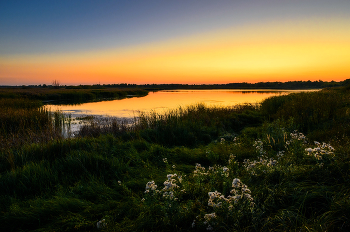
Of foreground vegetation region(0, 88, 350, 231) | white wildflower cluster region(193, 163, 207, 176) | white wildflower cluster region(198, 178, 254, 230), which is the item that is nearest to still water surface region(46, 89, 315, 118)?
foreground vegetation region(0, 88, 350, 231)

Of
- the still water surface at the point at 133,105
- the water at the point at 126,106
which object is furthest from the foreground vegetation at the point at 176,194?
the still water surface at the point at 133,105

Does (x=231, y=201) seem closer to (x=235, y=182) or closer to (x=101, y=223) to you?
(x=235, y=182)

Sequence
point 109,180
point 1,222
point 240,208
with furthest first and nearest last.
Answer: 1. point 109,180
2. point 1,222
3. point 240,208

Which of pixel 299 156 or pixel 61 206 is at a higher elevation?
pixel 299 156

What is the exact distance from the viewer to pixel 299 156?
5090 millimetres

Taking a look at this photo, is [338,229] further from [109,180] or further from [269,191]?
[109,180]

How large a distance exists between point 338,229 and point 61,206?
165 inches

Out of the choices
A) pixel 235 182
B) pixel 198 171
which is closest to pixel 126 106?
pixel 198 171

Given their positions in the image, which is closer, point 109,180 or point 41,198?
point 41,198

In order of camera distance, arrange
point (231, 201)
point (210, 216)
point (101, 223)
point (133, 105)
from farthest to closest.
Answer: point (133, 105)
point (101, 223)
point (231, 201)
point (210, 216)

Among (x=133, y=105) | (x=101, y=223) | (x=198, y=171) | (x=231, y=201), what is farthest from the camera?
(x=133, y=105)

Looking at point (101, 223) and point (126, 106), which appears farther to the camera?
point (126, 106)

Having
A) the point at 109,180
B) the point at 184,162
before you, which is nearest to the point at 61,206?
the point at 109,180

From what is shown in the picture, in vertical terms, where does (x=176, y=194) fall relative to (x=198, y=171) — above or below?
below
